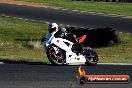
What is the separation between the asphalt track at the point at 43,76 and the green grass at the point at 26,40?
22.1ft

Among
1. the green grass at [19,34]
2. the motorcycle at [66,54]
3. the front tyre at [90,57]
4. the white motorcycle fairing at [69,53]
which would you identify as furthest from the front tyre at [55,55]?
the green grass at [19,34]

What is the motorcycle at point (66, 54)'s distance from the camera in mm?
13367

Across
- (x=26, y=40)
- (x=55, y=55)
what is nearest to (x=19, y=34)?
(x=26, y=40)

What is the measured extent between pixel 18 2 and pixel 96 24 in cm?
1396

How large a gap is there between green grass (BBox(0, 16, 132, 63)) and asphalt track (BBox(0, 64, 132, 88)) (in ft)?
22.1

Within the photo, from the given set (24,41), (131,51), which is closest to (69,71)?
(131,51)

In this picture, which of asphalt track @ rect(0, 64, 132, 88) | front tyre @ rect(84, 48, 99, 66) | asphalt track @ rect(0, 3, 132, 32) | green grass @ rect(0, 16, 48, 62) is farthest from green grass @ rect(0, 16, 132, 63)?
asphalt track @ rect(0, 64, 132, 88)

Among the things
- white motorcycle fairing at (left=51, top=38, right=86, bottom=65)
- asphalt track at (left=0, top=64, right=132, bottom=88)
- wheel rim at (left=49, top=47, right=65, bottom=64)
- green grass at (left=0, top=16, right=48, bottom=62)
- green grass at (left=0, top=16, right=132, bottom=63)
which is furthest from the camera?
green grass at (left=0, top=16, right=48, bottom=62)

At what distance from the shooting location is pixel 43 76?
33.6ft

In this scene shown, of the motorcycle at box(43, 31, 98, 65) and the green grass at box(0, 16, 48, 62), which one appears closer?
the motorcycle at box(43, 31, 98, 65)

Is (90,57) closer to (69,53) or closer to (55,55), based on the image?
(69,53)

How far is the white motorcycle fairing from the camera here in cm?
1345

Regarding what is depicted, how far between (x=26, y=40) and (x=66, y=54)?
10451 mm

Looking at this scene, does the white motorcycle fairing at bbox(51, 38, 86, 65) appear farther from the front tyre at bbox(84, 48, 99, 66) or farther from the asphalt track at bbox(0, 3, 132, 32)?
the asphalt track at bbox(0, 3, 132, 32)
